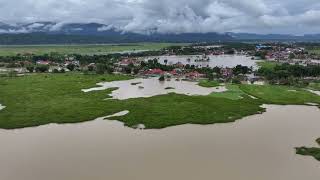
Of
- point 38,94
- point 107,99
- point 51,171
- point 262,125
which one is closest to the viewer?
point 51,171

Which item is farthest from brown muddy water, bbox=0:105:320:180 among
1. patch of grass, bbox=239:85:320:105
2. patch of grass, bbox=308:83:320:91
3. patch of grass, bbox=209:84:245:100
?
patch of grass, bbox=308:83:320:91

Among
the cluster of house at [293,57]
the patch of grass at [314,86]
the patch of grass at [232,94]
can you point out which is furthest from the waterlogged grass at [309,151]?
the cluster of house at [293,57]

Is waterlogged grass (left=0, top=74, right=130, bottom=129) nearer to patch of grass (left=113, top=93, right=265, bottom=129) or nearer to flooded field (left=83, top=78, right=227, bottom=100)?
flooded field (left=83, top=78, right=227, bottom=100)

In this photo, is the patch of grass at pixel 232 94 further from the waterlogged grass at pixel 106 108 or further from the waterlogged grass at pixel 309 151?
the waterlogged grass at pixel 309 151

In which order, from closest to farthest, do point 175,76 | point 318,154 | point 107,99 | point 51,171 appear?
1. point 51,171
2. point 318,154
3. point 107,99
4. point 175,76

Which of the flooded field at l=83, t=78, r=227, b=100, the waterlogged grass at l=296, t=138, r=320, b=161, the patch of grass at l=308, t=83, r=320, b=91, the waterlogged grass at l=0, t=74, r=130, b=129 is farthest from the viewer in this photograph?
the patch of grass at l=308, t=83, r=320, b=91

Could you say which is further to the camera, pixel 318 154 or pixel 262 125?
pixel 262 125

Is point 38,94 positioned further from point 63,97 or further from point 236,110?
point 236,110

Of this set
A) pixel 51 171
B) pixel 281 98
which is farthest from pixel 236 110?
pixel 51 171
